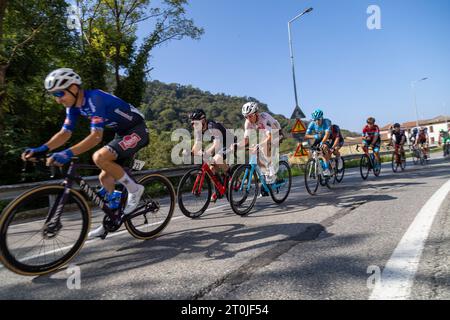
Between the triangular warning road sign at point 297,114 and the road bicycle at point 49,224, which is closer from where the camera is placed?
the road bicycle at point 49,224

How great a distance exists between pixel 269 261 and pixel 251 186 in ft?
9.75

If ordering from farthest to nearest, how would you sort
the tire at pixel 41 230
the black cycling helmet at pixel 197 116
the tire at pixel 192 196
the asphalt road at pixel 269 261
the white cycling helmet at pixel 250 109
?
the white cycling helmet at pixel 250 109
the black cycling helmet at pixel 197 116
the tire at pixel 192 196
the tire at pixel 41 230
the asphalt road at pixel 269 261

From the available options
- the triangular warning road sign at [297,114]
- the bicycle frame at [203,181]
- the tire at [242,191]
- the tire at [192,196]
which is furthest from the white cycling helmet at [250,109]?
the triangular warning road sign at [297,114]

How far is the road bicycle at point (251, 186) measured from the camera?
5.36m

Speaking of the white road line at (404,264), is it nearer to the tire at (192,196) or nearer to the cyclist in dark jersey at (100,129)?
the cyclist in dark jersey at (100,129)

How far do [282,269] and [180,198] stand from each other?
283 centimetres

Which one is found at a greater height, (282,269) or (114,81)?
(114,81)

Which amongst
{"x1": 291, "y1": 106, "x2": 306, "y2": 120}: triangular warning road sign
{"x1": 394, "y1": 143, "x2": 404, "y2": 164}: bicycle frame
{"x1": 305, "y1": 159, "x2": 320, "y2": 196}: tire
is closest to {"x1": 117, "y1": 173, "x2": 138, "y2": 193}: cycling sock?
{"x1": 305, "y1": 159, "x2": 320, "y2": 196}: tire

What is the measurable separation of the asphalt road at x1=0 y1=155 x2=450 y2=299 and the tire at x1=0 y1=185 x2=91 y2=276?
149 millimetres

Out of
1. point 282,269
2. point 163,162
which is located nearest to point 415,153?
point 282,269

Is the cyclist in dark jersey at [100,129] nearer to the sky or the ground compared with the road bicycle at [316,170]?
nearer to the sky

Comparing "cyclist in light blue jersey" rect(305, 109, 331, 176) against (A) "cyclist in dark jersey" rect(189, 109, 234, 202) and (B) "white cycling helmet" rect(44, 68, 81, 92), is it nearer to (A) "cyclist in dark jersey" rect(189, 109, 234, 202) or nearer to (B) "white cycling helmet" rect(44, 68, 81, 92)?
(A) "cyclist in dark jersey" rect(189, 109, 234, 202)

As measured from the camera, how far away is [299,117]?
1535 centimetres
